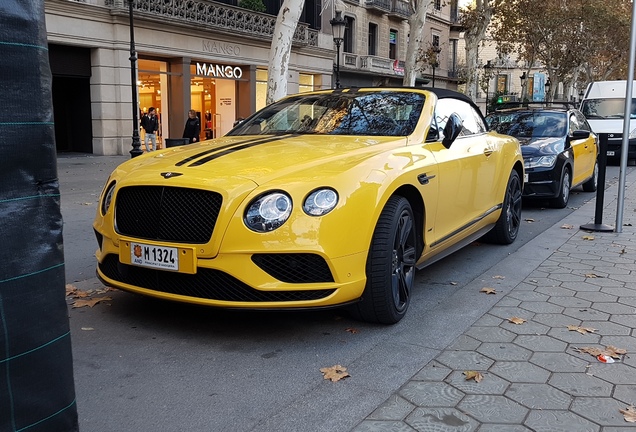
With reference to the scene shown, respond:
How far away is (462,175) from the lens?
17.1 feet

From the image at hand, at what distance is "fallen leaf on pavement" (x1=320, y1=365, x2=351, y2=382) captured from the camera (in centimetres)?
329

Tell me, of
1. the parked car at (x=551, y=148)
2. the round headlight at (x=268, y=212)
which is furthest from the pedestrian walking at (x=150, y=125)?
the round headlight at (x=268, y=212)

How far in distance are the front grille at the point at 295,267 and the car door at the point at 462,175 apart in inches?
57.3

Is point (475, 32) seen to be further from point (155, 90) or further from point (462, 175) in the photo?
point (462, 175)

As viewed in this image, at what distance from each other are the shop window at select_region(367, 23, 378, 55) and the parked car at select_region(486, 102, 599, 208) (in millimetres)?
26881

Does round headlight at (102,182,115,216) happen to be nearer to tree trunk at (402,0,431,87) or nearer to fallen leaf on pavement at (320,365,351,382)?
fallen leaf on pavement at (320,365,351,382)

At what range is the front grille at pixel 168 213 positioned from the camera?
355 centimetres

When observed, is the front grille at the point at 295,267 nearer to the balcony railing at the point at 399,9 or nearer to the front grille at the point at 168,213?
the front grille at the point at 168,213

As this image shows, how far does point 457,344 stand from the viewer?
3787 mm

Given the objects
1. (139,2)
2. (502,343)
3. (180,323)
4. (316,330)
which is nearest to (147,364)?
(180,323)

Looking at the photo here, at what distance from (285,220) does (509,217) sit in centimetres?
413

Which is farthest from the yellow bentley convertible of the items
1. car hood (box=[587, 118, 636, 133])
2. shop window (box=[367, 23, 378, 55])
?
shop window (box=[367, 23, 378, 55])

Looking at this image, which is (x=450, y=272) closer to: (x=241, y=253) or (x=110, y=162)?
(x=241, y=253)

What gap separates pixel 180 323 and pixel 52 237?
2.33 metres
